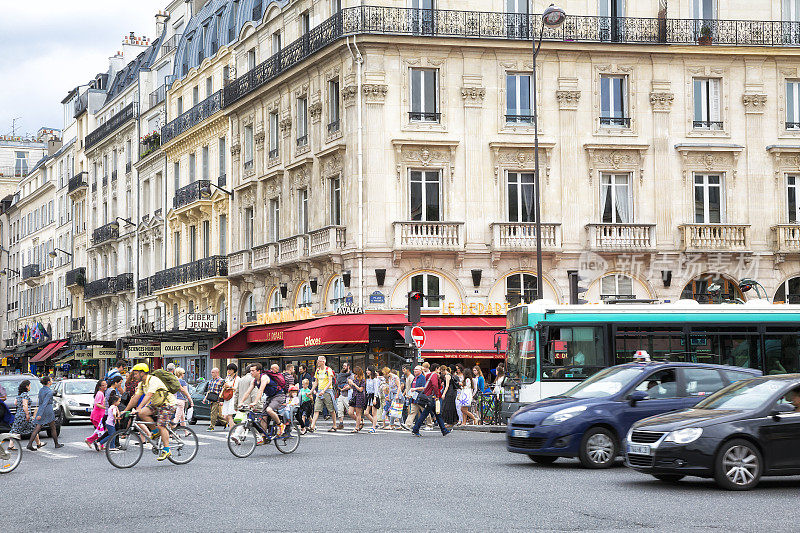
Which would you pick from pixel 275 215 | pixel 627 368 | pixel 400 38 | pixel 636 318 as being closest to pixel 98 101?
pixel 275 215

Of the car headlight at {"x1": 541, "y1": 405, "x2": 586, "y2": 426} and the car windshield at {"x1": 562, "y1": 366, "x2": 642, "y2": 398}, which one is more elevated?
the car windshield at {"x1": 562, "y1": 366, "x2": 642, "y2": 398}

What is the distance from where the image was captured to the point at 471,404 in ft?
97.1

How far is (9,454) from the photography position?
17562 millimetres

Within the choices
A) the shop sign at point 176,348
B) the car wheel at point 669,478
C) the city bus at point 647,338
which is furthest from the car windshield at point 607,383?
the shop sign at point 176,348

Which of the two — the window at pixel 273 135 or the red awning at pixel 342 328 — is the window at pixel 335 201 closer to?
the red awning at pixel 342 328

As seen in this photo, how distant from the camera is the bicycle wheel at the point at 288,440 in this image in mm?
20109

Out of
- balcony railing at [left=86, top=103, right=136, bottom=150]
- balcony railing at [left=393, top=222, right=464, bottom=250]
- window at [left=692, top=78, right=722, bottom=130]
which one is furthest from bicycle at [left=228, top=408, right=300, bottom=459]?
balcony railing at [left=86, top=103, right=136, bottom=150]

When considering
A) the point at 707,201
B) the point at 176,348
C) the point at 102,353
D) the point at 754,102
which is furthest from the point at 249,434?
the point at 102,353

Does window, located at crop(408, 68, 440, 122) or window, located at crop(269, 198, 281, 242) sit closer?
window, located at crop(408, 68, 440, 122)

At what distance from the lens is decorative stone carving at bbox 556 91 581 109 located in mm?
35844

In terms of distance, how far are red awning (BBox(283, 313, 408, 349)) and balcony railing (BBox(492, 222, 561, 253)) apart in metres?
3.67

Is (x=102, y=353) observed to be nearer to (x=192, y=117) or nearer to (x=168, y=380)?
(x=192, y=117)

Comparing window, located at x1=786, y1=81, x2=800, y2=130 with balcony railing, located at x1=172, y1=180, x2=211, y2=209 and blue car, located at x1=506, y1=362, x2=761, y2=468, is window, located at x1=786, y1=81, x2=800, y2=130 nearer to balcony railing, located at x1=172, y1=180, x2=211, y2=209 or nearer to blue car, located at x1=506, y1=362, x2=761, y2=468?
blue car, located at x1=506, y1=362, x2=761, y2=468

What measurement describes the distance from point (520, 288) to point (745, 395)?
828 inches
